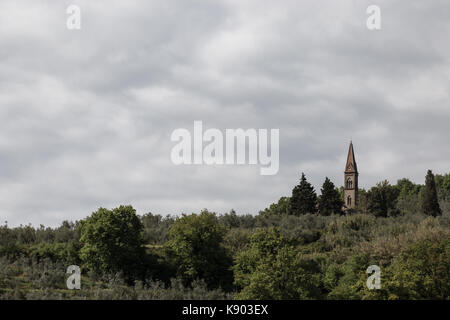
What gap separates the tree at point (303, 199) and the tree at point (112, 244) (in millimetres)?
42772

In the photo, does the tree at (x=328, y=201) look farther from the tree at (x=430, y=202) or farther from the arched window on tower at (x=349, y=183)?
the arched window on tower at (x=349, y=183)

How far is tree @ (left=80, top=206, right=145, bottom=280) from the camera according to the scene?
5125 cm

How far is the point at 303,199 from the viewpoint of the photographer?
9225cm

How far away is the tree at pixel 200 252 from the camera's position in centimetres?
5312

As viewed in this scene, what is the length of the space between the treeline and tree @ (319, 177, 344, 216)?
47.2 feet

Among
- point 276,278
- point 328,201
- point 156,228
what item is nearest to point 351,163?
point 328,201

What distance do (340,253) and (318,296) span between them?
17.3 m

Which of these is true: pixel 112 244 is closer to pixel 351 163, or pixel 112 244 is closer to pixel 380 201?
pixel 380 201

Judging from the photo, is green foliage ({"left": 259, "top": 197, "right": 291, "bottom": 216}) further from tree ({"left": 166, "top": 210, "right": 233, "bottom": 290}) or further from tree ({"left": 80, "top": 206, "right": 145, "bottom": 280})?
tree ({"left": 80, "top": 206, "right": 145, "bottom": 280})

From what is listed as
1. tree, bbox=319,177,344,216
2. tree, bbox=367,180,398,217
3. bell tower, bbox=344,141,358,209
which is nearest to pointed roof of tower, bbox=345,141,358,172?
bell tower, bbox=344,141,358,209

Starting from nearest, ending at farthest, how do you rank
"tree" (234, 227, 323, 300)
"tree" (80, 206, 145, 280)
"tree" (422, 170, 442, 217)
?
"tree" (234, 227, 323, 300), "tree" (80, 206, 145, 280), "tree" (422, 170, 442, 217)
